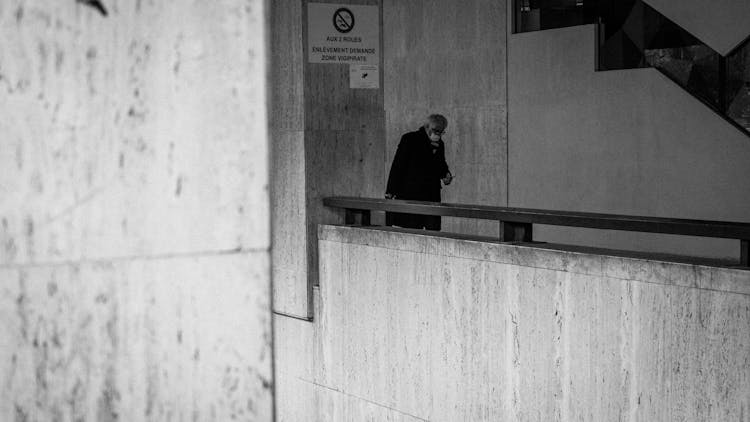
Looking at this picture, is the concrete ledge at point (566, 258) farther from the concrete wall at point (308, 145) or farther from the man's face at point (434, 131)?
the man's face at point (434, 131)

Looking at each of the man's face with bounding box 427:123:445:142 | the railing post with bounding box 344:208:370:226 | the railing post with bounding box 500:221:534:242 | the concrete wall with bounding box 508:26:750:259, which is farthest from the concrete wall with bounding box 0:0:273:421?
the concrete wall with bounding box 508:26:750:259

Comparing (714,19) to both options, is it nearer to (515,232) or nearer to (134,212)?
(515,232)

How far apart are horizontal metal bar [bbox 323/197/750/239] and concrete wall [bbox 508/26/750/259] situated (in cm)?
328

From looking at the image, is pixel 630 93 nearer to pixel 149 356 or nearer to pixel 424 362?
pixel 424 362

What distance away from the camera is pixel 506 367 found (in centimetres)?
517

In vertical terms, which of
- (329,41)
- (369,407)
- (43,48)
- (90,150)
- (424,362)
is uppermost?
(329,41)

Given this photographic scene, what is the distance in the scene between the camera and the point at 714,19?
8.13 metres

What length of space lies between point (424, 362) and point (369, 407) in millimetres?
705

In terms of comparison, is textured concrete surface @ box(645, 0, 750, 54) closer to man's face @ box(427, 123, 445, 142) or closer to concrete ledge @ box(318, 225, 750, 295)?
man's face @ box(427, 123, 445, 142)

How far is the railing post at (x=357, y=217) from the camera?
662 cm

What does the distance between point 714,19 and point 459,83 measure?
9.89ft

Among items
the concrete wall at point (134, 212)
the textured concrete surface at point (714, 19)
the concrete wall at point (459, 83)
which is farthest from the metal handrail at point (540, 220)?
the concrete wall at point (459, 83)

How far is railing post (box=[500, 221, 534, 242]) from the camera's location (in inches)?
204

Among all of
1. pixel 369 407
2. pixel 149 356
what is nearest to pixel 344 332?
pixel 369 407
